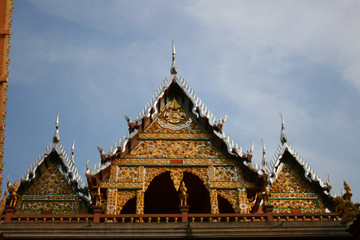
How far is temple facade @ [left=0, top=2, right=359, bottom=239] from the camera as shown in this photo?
11.7 m

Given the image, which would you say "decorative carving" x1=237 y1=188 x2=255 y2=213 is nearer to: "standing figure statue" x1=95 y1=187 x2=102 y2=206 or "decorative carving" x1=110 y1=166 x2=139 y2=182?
"decorative carving" x1=110 y1=166 x2=139 y2=182

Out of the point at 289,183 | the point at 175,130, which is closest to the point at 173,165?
the point at 175,130

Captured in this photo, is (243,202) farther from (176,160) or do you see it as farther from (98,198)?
(98,198)

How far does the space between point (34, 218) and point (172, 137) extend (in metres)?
4.46

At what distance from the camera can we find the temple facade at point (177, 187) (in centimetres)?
1173

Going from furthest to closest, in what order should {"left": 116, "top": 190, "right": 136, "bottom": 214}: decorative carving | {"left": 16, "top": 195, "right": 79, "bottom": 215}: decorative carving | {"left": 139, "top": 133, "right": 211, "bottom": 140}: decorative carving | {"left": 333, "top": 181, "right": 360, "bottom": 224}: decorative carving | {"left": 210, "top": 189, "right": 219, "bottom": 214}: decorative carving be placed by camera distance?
{"left": 139, "top": 133, "right": 211, "bottom": 140}: decorative carving < {"left": 16, "top": 195, "right": 79, "bottom": 215}: decorative carving < {"left": 116, "top": 190, "right": 136, "bottom": 214}: decorative carving < {"left": 210, "top": 189, "right": 219, "bottom": 214}: decorative carving < {"left": 333, "top": 181, "right": 360, "bottom": 224}: decorative carving

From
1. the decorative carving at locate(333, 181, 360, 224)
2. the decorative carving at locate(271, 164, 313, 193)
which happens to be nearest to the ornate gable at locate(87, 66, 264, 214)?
the decorative carving at locate(271, 164, 313, 193)

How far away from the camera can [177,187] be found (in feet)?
45.9

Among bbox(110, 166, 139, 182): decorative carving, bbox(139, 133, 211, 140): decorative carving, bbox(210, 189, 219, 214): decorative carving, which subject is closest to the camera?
bbox(210, 189, 219, 214): decorative carving

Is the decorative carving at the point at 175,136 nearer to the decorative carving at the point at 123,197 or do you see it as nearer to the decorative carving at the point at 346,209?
the decorative carving at the point at 123,197

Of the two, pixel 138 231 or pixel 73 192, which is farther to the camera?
pixel 73 192

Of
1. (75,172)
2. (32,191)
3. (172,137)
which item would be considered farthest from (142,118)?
(32,191)

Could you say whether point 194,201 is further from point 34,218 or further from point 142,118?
point 34,218

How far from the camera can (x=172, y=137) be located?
14.9 metres
